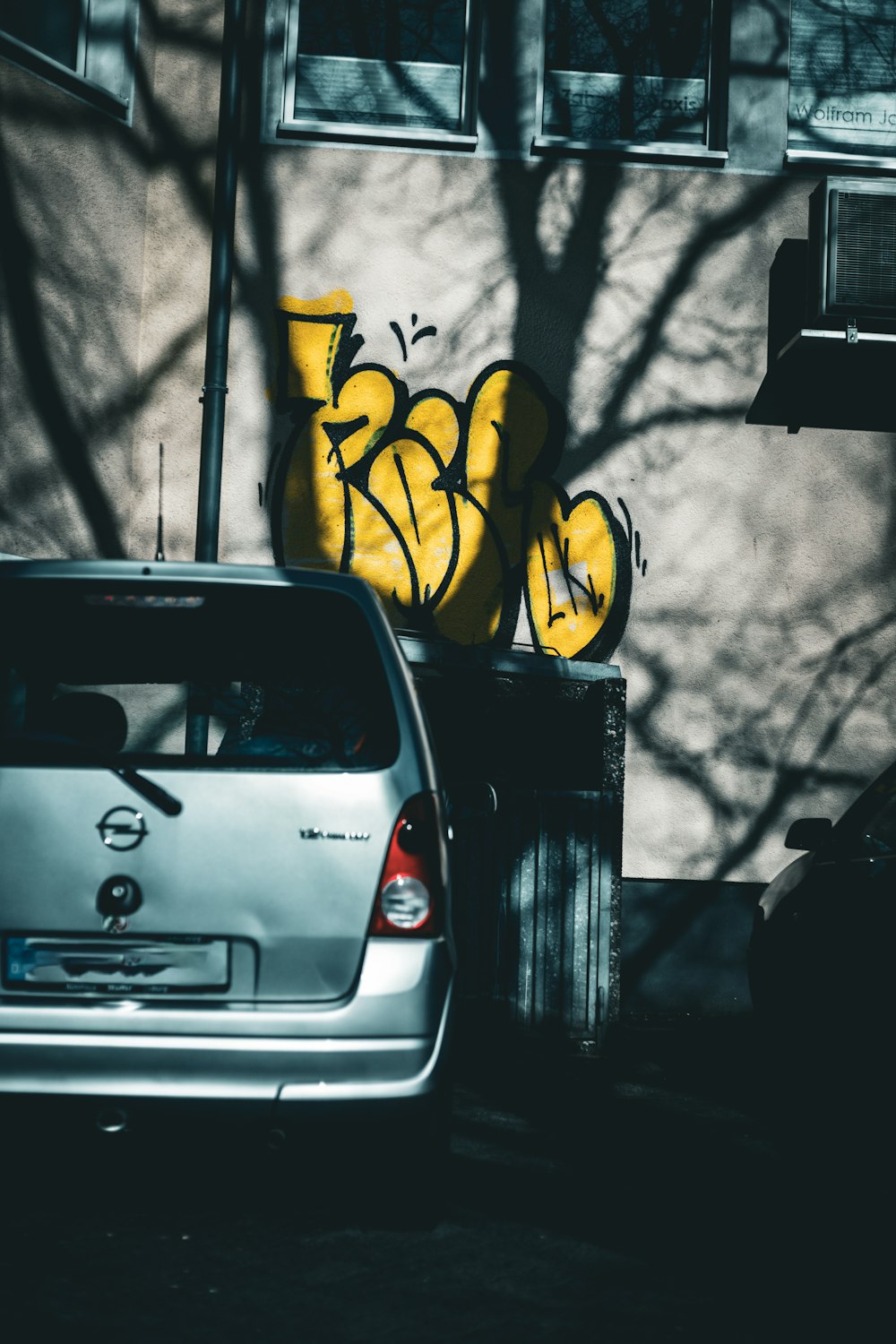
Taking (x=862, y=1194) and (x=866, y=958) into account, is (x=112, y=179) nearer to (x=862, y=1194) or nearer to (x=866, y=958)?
(x=866, y=958)

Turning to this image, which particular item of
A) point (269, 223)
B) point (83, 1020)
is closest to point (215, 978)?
point (83, 1020)

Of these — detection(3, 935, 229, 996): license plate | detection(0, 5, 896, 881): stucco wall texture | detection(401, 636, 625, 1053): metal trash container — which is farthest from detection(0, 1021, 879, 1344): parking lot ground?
detection(0, 5, 896, 881): stucco wall texture

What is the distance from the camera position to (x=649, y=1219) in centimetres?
431

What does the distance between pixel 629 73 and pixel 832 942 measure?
6.57 meters

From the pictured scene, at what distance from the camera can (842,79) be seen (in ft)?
32.9

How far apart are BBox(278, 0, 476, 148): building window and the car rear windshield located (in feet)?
22.0

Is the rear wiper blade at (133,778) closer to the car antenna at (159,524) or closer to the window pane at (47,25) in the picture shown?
the car antenna at (159,524)

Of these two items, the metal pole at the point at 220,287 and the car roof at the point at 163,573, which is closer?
the car roof at the point at 163,573

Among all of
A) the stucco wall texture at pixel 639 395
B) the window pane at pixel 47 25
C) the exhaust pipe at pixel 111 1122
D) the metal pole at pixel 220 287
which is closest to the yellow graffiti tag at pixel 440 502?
the stucco wall texture at pixel 639 395

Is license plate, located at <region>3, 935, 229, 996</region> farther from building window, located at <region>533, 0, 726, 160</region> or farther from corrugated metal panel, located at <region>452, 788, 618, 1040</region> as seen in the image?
building window, located at <region>533, 0, 726, 160</region>

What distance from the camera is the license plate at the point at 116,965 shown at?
357cm

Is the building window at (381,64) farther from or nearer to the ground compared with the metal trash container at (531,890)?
farther from the ground

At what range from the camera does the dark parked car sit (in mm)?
5195

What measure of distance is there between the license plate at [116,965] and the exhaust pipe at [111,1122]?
0.27 meters
